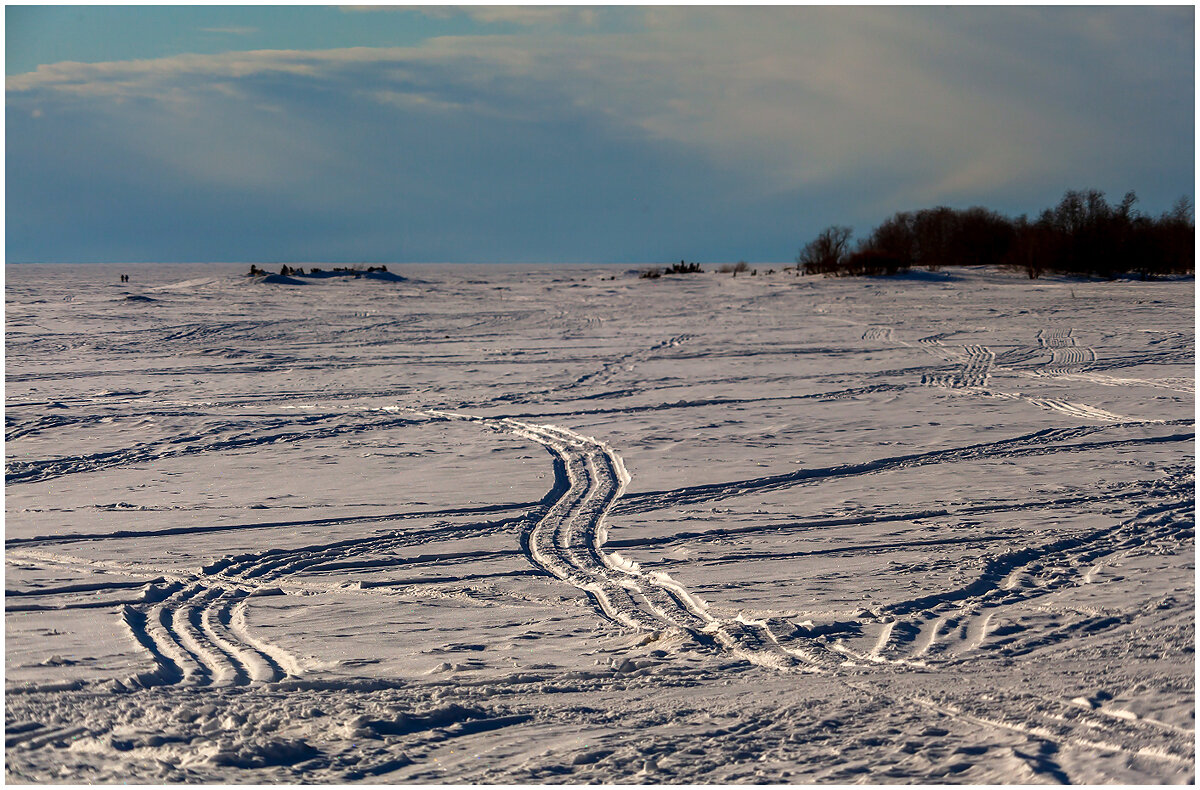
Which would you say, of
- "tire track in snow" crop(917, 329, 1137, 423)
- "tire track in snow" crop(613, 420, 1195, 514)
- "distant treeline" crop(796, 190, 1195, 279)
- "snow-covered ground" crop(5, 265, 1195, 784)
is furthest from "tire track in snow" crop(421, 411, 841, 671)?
"distant treeline" crop(796, 190, 1195, 279)

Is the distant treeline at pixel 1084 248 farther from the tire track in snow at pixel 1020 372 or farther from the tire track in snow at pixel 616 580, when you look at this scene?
the tire track in snow at pixel 616 580

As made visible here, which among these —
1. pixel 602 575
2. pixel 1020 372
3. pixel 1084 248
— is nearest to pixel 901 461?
pixel 602 575

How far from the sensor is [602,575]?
18.7 ft

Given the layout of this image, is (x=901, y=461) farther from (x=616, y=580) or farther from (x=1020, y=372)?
(x=1020, y=372)

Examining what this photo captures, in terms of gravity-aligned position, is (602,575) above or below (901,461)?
below

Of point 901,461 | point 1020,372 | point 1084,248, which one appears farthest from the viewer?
point 1084,248

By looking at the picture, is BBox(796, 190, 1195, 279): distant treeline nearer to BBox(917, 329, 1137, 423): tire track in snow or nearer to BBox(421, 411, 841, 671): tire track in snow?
BBox(917, 329, 1137, 423): tire track in snow

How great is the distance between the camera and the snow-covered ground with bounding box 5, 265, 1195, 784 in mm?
3619

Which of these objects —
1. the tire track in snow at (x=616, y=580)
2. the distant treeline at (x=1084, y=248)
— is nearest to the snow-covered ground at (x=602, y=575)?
the tire track in snow at (x=616, y=580)

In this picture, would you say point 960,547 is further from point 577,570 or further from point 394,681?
point 394,681

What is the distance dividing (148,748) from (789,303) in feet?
77.5

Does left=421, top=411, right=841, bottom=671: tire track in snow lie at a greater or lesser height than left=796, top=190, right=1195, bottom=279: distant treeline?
lesser

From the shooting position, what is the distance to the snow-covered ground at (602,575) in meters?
3.62

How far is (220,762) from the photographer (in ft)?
11.4
